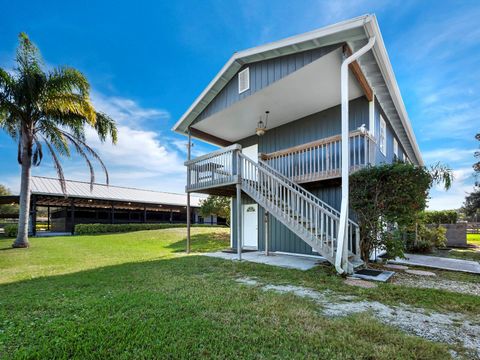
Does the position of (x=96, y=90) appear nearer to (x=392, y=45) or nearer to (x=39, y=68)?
(x=39, y=68)

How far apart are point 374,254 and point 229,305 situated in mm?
5611

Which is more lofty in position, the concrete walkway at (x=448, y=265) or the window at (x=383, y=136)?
the window at (x=383, y=136)

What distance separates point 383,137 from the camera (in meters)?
8.96

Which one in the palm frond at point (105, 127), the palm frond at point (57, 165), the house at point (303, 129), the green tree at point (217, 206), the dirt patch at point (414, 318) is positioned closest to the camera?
the dirt patch at point (414, 318)

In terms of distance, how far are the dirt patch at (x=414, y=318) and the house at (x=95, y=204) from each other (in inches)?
670

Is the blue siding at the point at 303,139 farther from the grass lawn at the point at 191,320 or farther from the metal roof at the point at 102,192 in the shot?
the metal roof at the point at 102,192

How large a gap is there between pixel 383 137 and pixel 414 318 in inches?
278

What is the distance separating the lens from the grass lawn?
8.14 feet

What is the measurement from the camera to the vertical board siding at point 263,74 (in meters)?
6.61

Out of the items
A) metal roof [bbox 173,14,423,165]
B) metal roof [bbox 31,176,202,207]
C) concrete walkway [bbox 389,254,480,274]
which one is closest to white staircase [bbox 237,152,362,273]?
concrete walkway [bbox 389,254,480,274]

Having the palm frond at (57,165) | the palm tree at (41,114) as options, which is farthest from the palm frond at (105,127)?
the palm frond at (57,165)

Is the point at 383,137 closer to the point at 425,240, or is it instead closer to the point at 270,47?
the point at 270,47

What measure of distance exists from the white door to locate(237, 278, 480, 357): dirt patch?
237 inches

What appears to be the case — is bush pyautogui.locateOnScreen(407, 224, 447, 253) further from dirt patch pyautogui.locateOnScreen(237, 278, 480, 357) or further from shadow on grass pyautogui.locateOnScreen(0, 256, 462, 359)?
shadow on grass pyautogui.locateOnScreen(0, 256, 462, 359)
